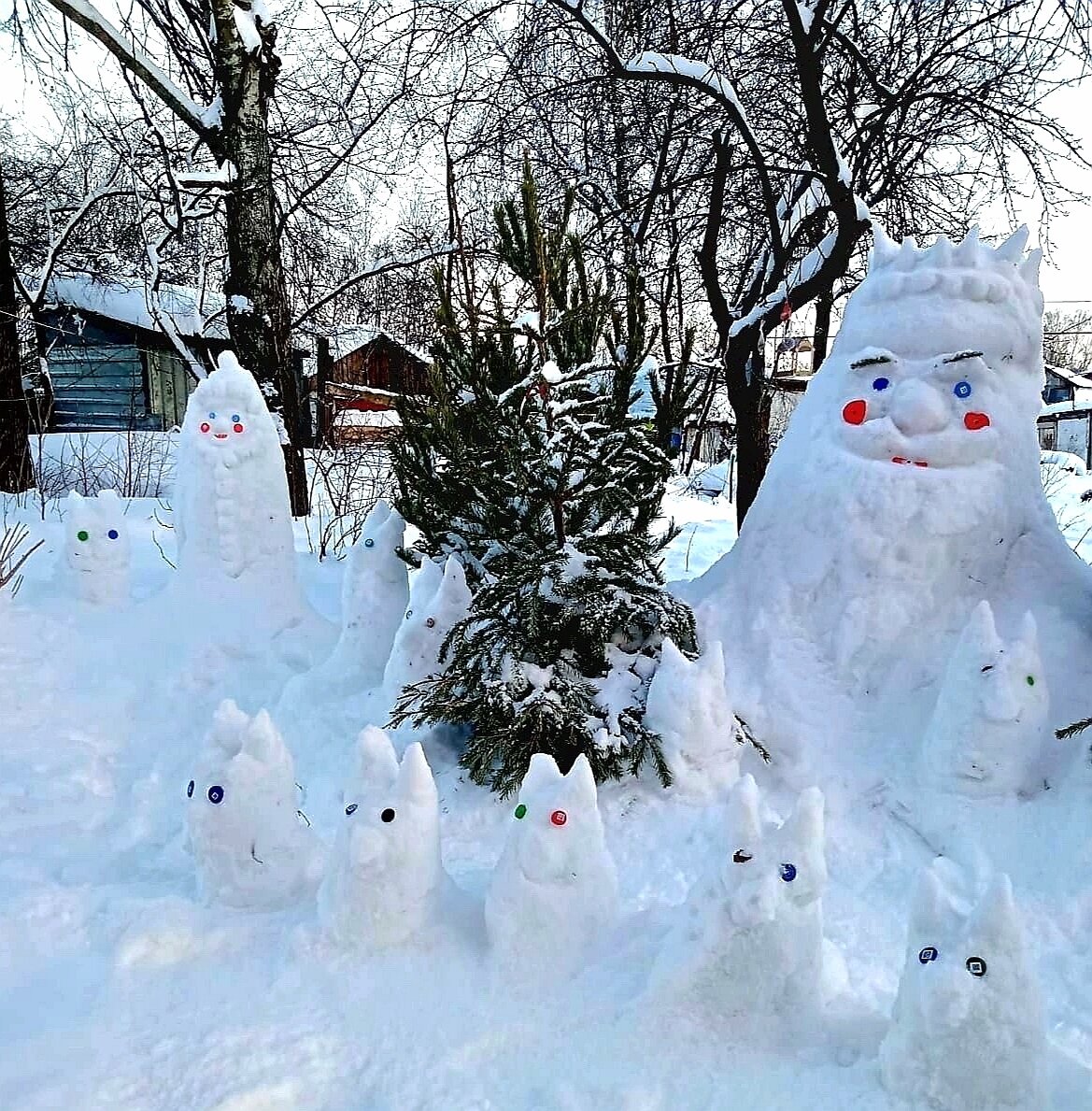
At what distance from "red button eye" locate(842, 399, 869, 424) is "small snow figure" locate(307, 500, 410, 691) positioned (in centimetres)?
228

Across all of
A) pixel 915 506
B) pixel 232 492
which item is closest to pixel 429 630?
pixel 232 492

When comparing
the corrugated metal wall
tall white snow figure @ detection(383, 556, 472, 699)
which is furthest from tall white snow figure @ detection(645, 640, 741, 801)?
the corrugated metal wall

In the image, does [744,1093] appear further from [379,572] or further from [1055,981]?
[379,572]

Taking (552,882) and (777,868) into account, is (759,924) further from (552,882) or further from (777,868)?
(552,882)

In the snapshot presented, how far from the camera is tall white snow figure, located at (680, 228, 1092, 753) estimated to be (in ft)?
11.4

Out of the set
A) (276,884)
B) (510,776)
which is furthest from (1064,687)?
(276,884)

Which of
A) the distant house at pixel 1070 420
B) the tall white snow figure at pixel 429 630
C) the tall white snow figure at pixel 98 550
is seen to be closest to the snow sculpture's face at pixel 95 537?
the tall white snow figure at pixel 98 550

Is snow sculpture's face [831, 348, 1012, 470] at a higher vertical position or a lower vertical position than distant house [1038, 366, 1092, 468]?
lower

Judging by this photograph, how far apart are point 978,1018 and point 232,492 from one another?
161 inches

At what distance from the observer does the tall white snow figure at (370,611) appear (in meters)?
4.16

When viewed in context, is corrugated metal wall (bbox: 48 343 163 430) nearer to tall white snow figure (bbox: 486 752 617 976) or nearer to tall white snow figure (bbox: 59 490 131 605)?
tall white snow figure (bbox: 59 490 131 605)

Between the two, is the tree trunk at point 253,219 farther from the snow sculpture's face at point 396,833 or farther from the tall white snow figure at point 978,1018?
the tall white snow figure at point 978,1018

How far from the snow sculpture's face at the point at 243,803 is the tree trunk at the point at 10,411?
5.86 meters

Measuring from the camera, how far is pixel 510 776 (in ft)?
10.7
